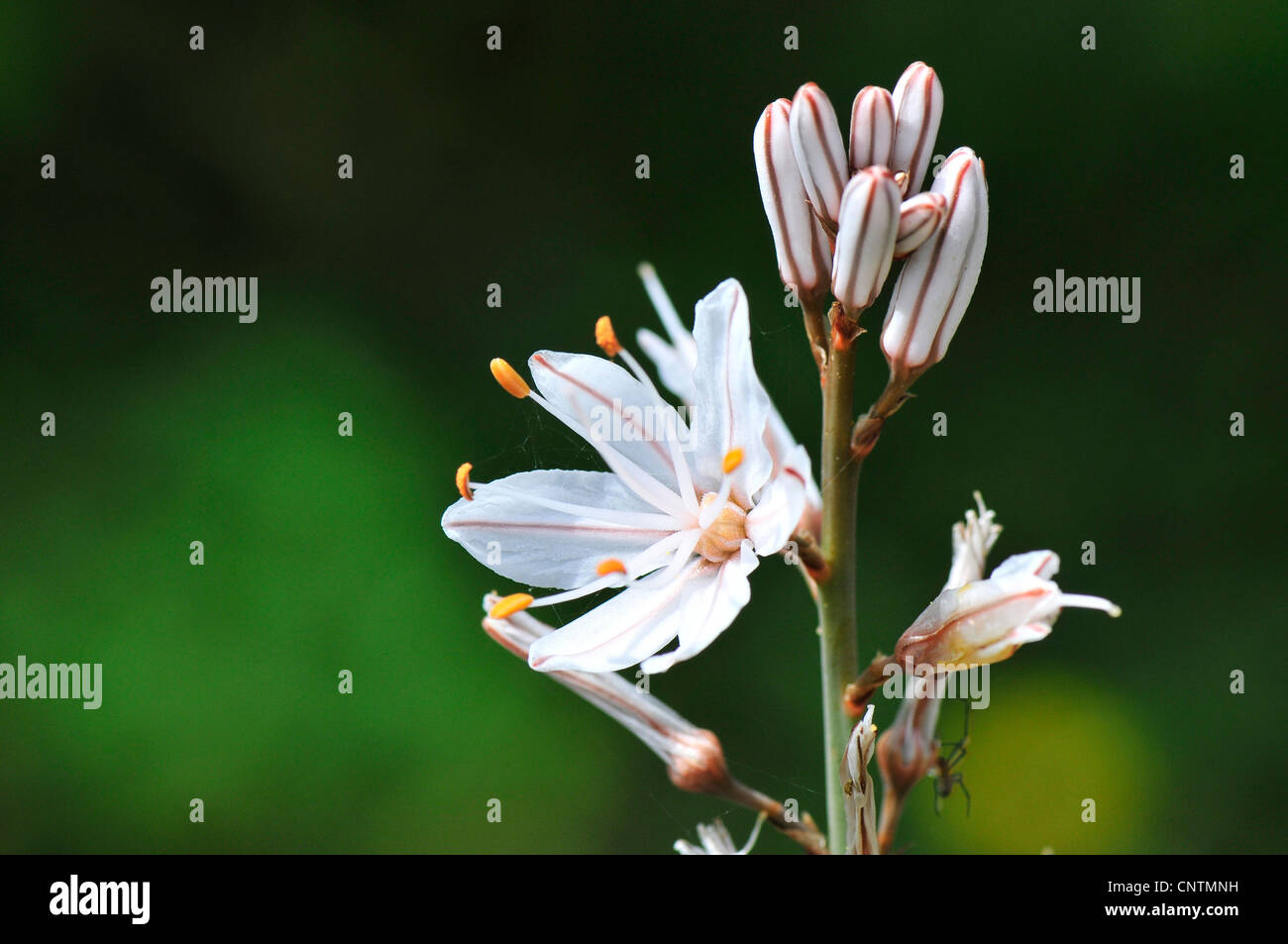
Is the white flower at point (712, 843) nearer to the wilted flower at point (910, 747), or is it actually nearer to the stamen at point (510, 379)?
the wilted flower at point (910, 747)

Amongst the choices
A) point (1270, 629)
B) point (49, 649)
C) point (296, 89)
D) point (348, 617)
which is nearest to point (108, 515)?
point (49, 649)

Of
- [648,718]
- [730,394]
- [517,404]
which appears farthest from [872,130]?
[517,404]

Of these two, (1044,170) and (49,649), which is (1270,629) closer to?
(1044,170)

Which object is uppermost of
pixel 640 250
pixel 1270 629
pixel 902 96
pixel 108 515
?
pixel 640 250

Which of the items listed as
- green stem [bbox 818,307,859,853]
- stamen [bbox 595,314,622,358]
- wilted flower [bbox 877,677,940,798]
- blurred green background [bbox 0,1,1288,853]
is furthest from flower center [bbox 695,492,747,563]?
blurred green background [bbox 0,1,1288,853]

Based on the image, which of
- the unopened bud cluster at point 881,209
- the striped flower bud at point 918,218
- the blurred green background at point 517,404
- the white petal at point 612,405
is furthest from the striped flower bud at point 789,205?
the blurred green background at point 517,404
